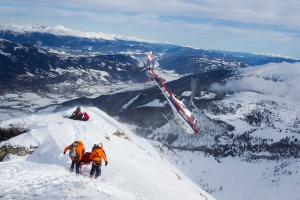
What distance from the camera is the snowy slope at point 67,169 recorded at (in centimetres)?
1628

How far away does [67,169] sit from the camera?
20.8 metres

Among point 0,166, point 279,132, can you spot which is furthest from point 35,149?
point 279,132

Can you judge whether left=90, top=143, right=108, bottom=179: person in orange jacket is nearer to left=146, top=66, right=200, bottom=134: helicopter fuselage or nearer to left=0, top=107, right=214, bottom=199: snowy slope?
left=0, top=107, right=214, bottom=199: snowy slope

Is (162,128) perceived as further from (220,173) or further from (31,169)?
(31,169)

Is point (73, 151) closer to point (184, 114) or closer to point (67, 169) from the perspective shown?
point (67, 169)

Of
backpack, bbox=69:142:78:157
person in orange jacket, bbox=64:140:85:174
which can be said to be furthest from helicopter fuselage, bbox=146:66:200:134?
backpack, bbox=69:142:78:157

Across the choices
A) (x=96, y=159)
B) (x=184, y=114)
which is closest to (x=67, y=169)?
(x=96, y=159)

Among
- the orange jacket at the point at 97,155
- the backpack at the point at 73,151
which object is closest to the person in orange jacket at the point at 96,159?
the orange jacket at the point at 97,155

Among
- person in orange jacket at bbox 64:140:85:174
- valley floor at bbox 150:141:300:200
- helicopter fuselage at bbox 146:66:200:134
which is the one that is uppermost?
person in orange jacket at bbox 64:140:85:174

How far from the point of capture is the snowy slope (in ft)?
53.4

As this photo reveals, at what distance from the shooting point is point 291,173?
245 ft

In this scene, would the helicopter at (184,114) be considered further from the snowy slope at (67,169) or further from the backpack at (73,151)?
the backpack at (73,151)

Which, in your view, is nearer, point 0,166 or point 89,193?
point 89,193

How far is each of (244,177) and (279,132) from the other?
79854mm
